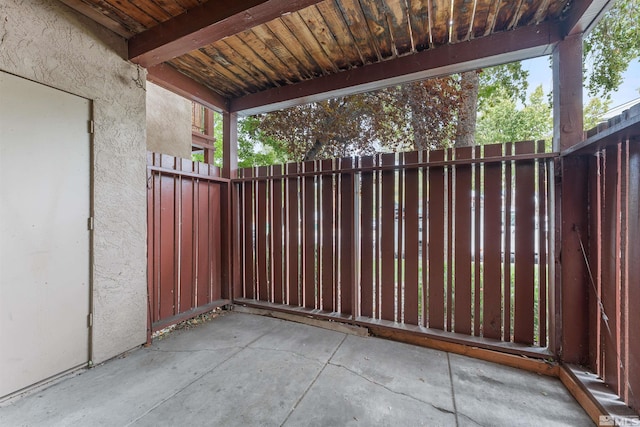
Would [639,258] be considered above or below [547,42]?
below

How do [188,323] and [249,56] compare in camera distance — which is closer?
[249,56]

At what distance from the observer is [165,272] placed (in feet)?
9.66

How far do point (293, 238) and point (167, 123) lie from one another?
3.24m

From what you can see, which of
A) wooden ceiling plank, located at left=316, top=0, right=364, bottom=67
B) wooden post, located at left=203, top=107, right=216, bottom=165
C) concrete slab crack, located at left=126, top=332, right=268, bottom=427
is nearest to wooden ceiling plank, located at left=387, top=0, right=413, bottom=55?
wooden ceiling plank, located at left=316, top=0, right=364, bottom=67

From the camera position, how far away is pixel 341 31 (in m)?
2.43

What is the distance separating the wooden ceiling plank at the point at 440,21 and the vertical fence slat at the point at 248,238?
2.59 m

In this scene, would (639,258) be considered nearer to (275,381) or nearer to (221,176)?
(275,381)

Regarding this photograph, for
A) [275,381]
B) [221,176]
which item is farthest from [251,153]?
[275,381]

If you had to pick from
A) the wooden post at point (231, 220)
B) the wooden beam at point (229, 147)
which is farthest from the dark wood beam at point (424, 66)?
the wooden post at point (231, 220)

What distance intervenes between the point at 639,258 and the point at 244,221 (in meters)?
3.65

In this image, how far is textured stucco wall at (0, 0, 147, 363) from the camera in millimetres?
1911

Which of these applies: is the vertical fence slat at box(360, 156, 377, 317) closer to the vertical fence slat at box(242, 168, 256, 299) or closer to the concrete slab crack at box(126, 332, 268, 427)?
the concrete slab crack at box(126, 332, 268, 427)

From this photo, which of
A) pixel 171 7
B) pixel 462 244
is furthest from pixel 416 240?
pixel 171 7

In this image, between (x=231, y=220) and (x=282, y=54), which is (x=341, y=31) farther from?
(x=231, y=220)
